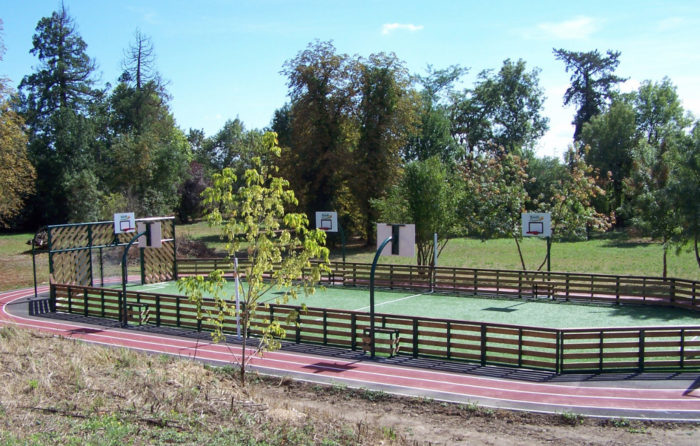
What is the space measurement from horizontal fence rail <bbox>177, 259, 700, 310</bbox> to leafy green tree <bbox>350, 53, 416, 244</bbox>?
14.4 meters

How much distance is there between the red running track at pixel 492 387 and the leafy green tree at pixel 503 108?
5639cm

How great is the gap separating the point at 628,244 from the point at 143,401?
145 feet

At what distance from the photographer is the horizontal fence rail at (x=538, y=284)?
23.2m

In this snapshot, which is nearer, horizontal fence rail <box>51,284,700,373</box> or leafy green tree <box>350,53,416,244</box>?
horizontal fence rail <box>51,284,700,373</box>

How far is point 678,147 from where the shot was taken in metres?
26.1

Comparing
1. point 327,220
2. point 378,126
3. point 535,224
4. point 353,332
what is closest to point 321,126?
point 378,126

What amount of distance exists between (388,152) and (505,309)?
2407 centimetres

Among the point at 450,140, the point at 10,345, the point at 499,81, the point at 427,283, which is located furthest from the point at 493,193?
the point at 499,81

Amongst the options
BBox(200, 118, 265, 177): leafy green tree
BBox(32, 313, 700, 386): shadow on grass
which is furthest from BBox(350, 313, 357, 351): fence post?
BBox(200, 118, 265, 177): leafy green tree

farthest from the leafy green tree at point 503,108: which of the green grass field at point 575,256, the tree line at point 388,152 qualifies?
the green grass field at point 575,256

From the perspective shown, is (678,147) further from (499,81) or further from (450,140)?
(499,81)

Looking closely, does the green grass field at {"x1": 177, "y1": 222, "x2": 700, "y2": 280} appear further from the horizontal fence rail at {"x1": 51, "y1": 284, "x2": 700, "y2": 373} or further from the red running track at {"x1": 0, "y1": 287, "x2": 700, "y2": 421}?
the red running track at {"x1": 0, "y1": 287, "x2": 700, "y2": 421}

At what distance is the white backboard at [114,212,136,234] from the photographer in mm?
28519

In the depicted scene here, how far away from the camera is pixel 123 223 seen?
95.0ft
